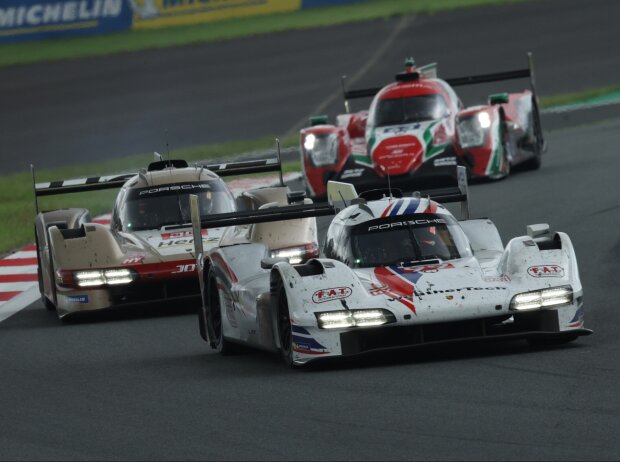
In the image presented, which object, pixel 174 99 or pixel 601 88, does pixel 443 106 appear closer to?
pixel 601 88

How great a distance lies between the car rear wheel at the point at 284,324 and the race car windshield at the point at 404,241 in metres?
0.75

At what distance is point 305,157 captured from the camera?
23047 millimetres

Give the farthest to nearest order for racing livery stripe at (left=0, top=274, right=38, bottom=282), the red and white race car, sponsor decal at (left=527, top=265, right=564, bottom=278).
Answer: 1. the red and white race car
2. racing livery stripe at (left=0, top=274, right=38, bottom=282)
3. sponsor decal at (left=527, top=265, right=564, bottom=278)

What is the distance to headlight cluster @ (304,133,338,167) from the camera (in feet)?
74.6

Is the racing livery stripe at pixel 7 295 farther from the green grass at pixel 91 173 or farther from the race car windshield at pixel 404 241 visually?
the race car windshield at pixel 404 241

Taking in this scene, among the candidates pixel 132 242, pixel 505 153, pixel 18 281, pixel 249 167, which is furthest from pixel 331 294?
pixel 505 153

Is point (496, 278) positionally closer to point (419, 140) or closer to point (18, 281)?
point (18, 281)

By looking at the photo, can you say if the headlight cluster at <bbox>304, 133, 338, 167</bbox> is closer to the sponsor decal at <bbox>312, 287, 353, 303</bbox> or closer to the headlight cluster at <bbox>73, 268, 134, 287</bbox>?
the headlight cluster at <bbox>73, 268, 134, 287</bbox>

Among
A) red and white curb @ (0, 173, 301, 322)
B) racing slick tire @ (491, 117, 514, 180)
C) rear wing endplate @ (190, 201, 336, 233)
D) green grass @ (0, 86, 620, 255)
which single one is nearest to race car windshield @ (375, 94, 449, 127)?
racing slick tire @ (491, 117, 514, 180)

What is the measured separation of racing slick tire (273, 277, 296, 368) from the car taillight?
3.78m

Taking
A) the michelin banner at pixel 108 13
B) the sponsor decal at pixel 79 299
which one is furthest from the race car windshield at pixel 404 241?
the michelin banner at pixel 108 13

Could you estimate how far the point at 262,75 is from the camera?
133 feet

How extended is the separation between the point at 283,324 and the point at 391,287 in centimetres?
78

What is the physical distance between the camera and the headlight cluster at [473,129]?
22547 millimetres
